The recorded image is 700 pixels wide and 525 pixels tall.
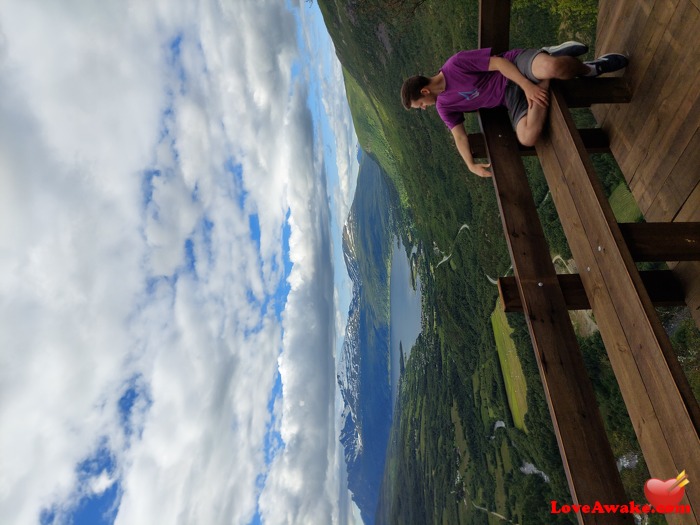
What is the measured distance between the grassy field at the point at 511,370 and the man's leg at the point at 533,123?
178ft

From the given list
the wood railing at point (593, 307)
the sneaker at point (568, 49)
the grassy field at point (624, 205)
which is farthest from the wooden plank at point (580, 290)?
the grassy field at point (624, 205)

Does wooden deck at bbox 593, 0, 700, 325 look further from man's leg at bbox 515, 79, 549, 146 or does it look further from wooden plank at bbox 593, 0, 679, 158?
man's leg at bbox 515, 79, 549, 146

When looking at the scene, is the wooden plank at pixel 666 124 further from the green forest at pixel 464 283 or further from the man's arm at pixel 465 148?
the green forest at pixel 464 283

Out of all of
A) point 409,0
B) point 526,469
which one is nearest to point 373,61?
point 409,0

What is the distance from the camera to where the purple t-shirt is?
3.81 metres

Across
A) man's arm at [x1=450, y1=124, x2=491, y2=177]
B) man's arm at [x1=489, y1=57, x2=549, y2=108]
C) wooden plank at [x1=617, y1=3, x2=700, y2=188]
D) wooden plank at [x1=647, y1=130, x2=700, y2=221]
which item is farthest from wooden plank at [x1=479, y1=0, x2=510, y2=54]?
wooden plank at [x1=647, y1=130, x2=700, y2=221]

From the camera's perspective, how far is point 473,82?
393 centimetres

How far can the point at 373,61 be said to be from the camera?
253ft

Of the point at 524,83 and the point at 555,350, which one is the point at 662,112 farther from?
the point at 555,350

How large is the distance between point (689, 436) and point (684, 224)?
5.29 ft

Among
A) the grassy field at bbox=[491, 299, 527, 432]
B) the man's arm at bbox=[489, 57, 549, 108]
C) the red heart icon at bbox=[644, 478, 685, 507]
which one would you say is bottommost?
the grassy field at bbox=[491, 299, 527, 432]

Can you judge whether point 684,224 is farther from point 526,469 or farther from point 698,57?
point 526,469

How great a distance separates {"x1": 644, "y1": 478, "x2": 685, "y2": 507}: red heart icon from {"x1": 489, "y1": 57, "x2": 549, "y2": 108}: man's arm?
2588 mm

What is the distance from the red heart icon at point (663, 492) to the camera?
1.82 meters
